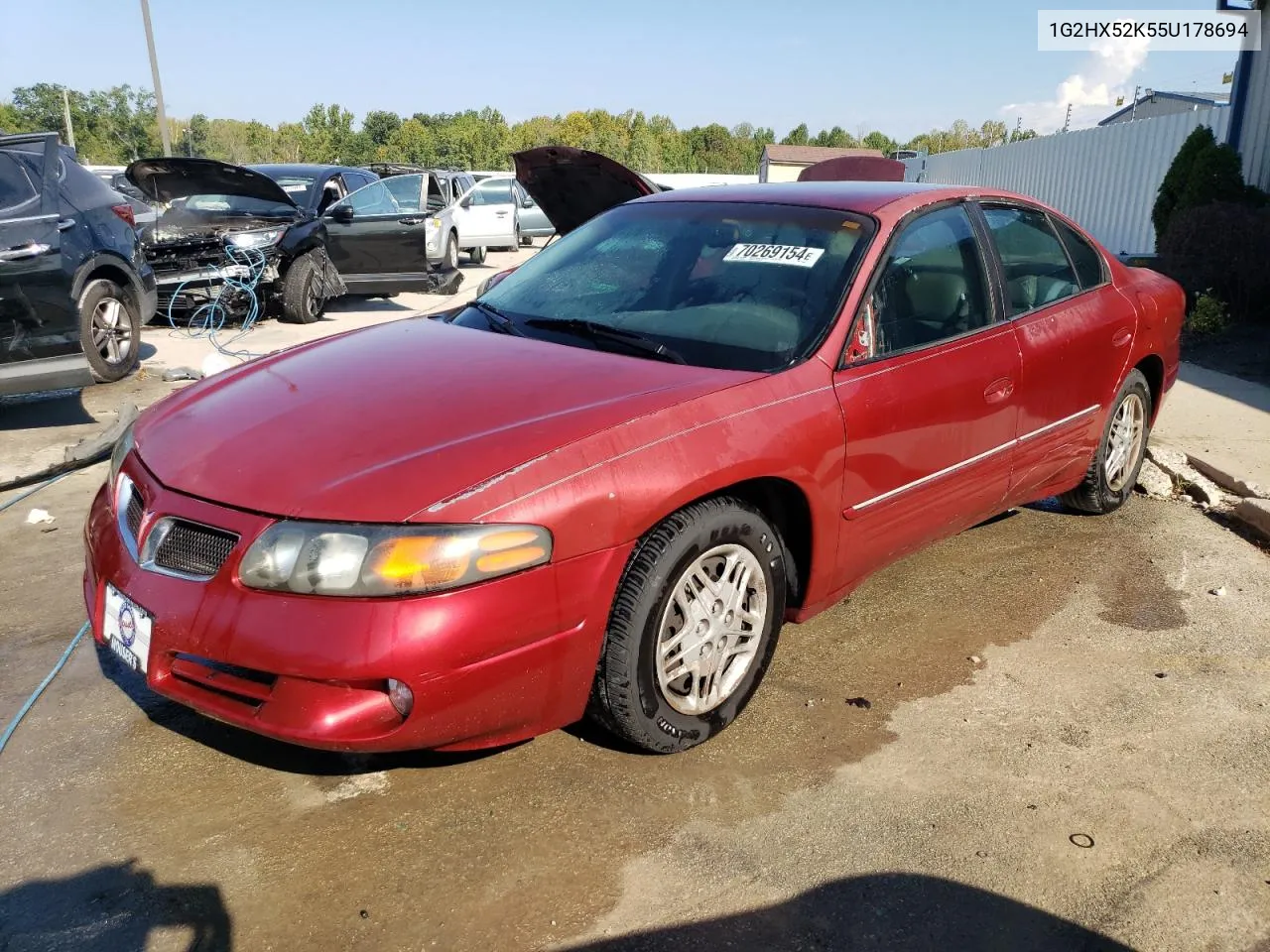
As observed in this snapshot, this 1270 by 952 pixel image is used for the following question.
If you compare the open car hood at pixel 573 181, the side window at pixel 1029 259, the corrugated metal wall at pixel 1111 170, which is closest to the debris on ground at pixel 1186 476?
the side window at pixel 1029 259

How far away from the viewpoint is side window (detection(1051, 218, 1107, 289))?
4.29 metres

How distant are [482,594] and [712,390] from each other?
91 centimetres

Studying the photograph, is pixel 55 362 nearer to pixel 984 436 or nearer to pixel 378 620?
pixel 378 620

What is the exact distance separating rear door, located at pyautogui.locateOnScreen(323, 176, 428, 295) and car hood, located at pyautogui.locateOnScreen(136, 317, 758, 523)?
813cm

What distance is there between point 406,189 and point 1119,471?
939 cm

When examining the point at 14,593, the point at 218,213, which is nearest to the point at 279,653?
the point at 14,593

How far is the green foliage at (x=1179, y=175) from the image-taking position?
35.3ft

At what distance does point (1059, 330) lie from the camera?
395cm

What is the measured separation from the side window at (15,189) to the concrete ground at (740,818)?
3587mm

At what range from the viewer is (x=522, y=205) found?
2077cm

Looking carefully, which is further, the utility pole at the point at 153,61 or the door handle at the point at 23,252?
the utility pole at the point at 153,61

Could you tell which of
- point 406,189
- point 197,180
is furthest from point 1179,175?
point 197,180

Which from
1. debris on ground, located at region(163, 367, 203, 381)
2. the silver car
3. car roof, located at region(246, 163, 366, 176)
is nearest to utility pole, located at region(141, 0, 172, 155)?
the silver car

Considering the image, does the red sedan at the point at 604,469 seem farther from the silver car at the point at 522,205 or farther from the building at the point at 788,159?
the building at the point at 788,159
